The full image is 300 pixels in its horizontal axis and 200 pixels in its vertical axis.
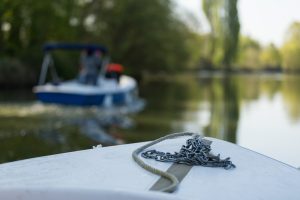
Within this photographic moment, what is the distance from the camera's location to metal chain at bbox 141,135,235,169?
9.54ft

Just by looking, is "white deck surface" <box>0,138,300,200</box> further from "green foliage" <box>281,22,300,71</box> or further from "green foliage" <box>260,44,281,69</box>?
"green foliage" <box>260,44,281,69</box>

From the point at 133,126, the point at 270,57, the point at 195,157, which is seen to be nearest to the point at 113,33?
the point at 133,126

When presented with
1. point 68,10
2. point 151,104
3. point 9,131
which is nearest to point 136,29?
point 68,10

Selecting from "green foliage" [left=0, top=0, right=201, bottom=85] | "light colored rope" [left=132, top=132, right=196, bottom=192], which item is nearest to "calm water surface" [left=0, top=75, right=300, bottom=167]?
"light colored rope" [left=132, top=132, right=196, bottom=192]

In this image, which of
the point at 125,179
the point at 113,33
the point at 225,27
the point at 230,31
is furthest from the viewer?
the point at 225,27

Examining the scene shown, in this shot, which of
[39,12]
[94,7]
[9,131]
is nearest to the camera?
[9,131]

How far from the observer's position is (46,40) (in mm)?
29094

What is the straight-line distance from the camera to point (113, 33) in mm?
35688

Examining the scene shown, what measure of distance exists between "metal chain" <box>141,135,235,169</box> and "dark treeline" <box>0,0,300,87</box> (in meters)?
16.4

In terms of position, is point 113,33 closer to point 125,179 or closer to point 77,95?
point 77,95

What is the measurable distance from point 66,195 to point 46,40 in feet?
89.8

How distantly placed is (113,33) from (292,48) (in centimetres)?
4348

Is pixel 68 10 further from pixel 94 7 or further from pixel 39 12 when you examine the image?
pixel 94 7

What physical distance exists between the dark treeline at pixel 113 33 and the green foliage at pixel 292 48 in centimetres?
2489
